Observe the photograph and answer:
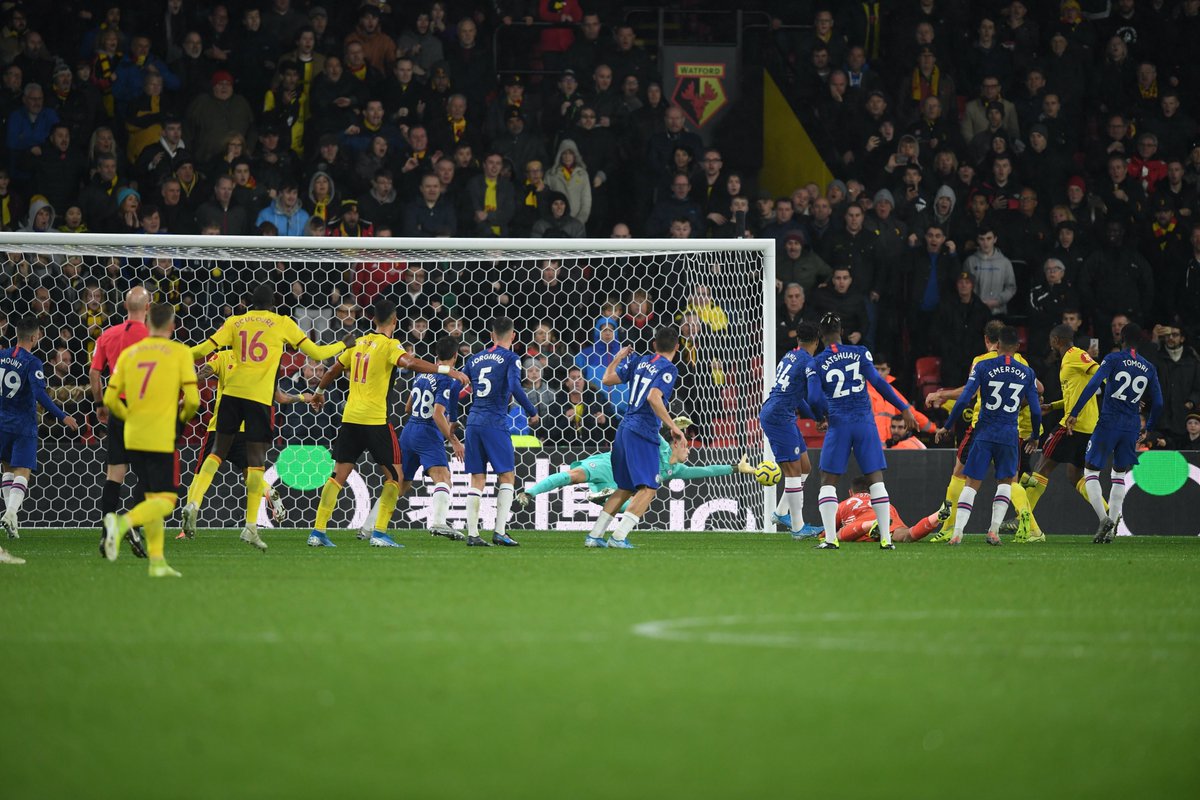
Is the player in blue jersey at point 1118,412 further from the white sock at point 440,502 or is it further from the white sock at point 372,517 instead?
the white sock at point 372,517

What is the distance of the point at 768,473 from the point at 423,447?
3464 mm

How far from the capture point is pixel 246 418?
12.5 metres

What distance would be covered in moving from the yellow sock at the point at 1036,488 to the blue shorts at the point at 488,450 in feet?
18.9

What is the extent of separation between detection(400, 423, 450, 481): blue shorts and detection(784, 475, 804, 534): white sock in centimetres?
357

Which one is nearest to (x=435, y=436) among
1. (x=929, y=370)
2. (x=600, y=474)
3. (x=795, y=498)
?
(x=600, y=474)

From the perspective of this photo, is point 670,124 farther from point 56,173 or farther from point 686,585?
point 686,585

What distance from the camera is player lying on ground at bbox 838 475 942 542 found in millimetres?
14141

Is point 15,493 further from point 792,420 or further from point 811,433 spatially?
point 811,433

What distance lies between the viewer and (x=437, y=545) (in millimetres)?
12938

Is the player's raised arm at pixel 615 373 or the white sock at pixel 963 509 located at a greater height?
the player's raised arm at pixel 615 373

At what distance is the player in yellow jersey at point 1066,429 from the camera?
14.8 meters

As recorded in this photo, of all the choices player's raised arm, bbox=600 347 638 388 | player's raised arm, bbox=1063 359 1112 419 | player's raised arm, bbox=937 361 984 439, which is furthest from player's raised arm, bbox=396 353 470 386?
player's raised arm, bbox=1063 359 1112 419

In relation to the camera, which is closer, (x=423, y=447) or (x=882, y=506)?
(x=882, y=506)

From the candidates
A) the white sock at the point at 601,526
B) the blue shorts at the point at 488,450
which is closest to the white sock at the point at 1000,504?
the white sock at the point at 601,526
